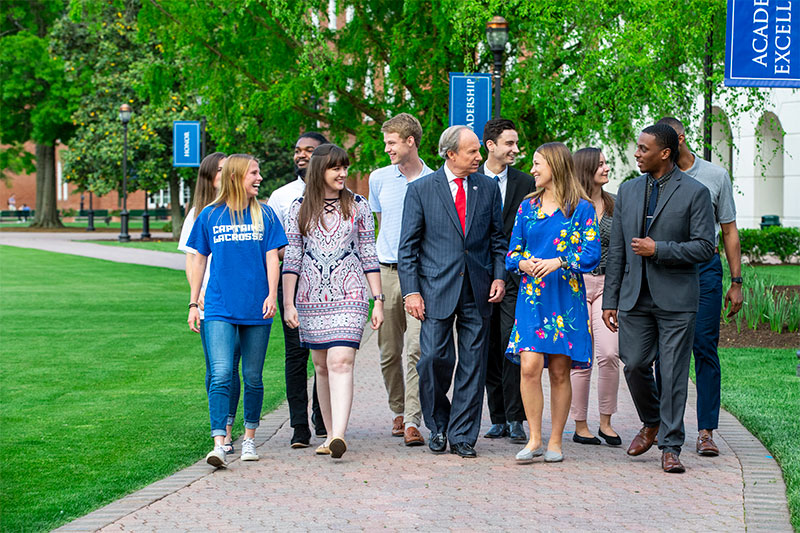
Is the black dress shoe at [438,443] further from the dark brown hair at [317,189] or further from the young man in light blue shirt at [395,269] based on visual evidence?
the dark brown hair at [317,189]

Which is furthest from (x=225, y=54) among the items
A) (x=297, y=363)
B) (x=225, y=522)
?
(x=225, y=522)

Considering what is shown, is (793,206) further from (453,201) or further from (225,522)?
(225,522)

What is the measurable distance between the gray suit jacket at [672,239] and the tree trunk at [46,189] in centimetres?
5260

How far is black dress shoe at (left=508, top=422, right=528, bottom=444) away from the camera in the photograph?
293 inches

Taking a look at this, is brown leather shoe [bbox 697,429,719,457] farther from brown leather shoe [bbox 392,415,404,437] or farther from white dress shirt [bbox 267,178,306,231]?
white dress shirt [bbox 267,178,306,231]

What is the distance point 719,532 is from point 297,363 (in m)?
3.18

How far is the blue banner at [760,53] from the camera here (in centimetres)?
1002

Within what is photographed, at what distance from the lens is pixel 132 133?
44188 mm

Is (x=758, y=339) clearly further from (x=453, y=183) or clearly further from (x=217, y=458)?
(x=217, y=458)

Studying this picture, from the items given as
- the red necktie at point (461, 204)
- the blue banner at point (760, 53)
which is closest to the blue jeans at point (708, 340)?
the red necktie at point (461, 204)

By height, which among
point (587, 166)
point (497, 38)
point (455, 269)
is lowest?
point (455, 269)

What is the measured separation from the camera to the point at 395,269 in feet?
25.3

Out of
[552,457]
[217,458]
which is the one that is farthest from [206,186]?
[552,457]

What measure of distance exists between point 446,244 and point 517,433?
1.41 metres
